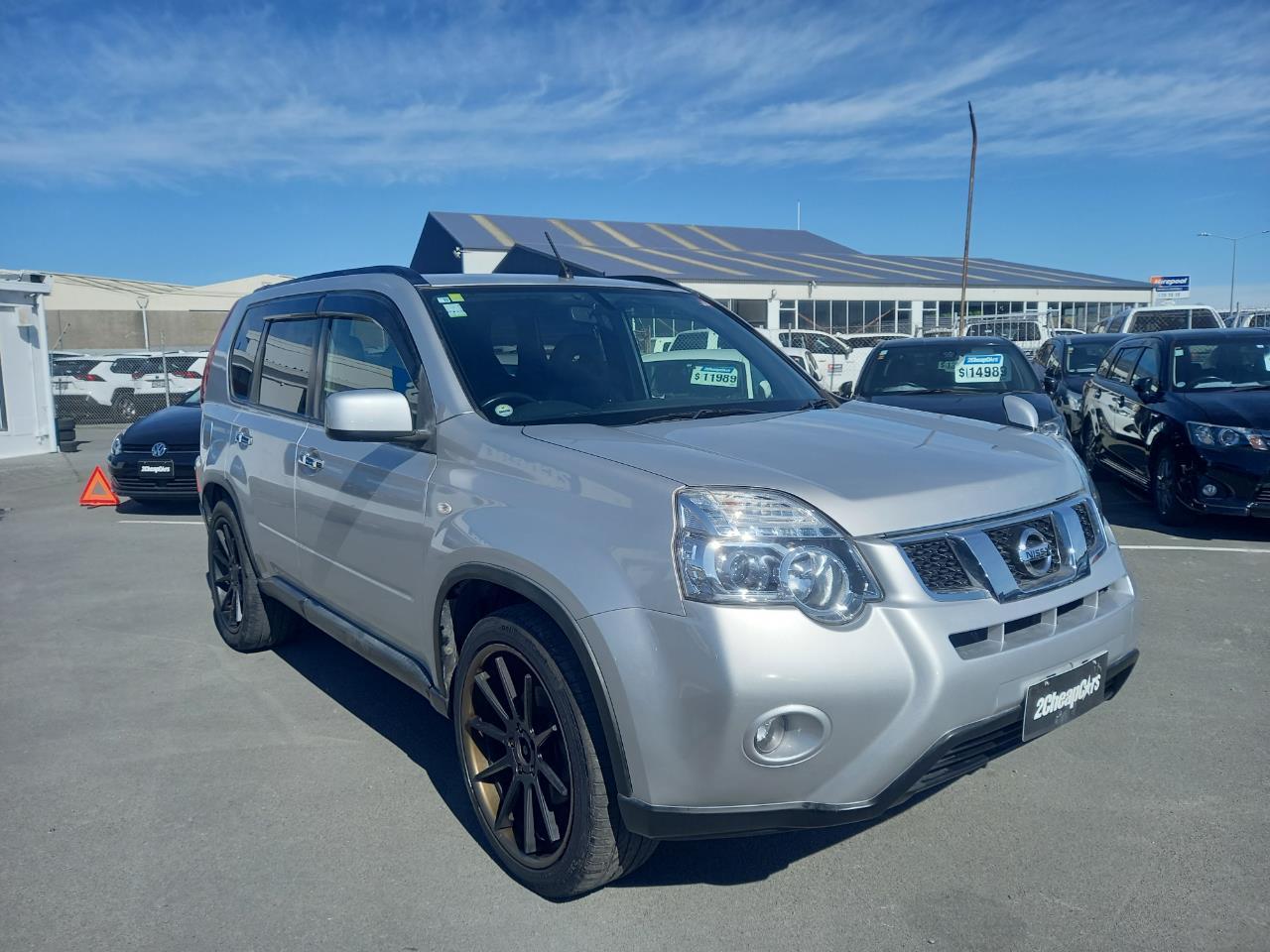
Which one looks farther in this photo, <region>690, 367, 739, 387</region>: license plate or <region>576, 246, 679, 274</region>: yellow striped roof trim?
<region>576, 246, 679, 274</region>: yellow striped roof trim

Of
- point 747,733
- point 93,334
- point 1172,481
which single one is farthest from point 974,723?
point 93,334

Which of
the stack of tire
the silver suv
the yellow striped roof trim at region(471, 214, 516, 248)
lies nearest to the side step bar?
the silver suv

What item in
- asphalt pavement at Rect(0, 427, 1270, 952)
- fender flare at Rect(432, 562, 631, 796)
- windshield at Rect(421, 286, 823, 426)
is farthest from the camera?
windshield at Rect(421, 286, 823, 426)

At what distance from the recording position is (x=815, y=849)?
3.34m

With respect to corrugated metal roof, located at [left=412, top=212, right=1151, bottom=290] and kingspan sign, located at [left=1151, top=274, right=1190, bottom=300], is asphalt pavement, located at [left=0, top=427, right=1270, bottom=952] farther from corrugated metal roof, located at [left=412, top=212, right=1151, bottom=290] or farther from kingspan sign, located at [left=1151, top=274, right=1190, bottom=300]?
kingspan sign, located at [left=1151, top=274, right=1190, bottom=300]

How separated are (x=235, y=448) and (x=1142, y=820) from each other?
4.30m

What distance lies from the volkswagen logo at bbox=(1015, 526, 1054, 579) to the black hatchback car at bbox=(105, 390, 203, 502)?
352 inches

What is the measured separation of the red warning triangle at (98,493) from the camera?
11.2m

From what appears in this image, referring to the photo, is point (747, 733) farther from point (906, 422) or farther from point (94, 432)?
point (94, 432)

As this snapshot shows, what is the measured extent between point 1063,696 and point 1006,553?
0.45 meters

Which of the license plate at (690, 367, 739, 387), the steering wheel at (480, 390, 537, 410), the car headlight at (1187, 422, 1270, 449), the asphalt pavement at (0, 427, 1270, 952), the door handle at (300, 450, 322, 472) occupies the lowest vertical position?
the asphalt pavement at (0, 427, 1270, 952)

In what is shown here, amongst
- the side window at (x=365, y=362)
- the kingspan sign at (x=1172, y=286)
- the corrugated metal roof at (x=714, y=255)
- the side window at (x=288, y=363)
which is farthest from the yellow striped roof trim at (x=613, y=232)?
the side window at (x=365, y=362)

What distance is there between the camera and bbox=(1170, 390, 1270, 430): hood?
301 inches

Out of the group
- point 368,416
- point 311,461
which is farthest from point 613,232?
point 368,416
